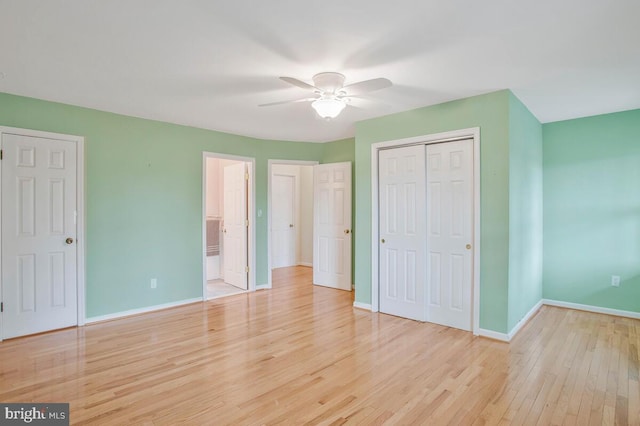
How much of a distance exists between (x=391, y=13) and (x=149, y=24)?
151 centimetres

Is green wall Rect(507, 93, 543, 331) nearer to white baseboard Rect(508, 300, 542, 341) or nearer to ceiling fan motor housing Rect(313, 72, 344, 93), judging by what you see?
white baseboard Rect(508, 300, 542, 341)

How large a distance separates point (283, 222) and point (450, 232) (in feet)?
15.3

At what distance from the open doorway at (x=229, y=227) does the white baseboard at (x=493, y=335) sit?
3.39 metres

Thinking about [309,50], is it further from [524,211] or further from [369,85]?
[524,211]

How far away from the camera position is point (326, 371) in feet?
9.04

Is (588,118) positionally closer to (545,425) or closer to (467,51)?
(467,51)

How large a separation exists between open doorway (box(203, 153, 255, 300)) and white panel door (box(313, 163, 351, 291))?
115 centimetres

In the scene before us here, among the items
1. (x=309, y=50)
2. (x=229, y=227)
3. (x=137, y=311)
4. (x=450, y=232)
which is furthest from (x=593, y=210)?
(x=137, y=311)

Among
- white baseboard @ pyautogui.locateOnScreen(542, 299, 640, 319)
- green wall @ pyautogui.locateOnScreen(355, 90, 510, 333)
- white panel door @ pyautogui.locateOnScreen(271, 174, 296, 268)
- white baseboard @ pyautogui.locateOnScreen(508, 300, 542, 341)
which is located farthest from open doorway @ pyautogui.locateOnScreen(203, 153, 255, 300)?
white baseboard @ pyautogui.locateOnScreen(542, 299, 640, 319)

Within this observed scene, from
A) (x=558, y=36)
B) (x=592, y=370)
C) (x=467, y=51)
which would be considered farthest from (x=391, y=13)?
(x=592, y=370)

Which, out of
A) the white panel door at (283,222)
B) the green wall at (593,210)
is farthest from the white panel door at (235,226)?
the green wall at (593,210)

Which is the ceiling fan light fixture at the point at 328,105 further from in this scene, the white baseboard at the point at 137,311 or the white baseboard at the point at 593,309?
the white baseboard at the point at 593,309

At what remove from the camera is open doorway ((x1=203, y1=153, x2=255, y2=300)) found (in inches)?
215

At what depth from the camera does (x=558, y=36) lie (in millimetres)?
2293
